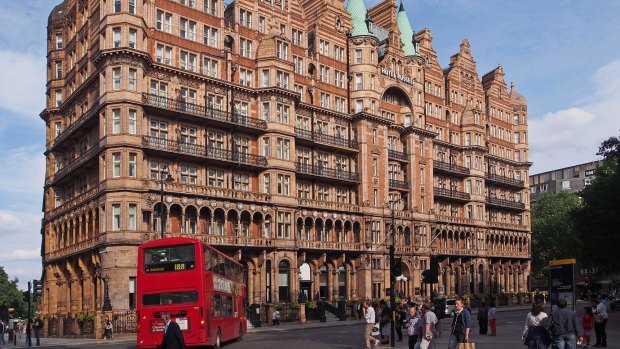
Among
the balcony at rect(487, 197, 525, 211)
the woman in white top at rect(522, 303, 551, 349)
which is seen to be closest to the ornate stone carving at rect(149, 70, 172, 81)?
the woman in white top at rect(522, 303, 551, 349)

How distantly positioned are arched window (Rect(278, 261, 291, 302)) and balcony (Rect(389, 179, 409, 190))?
17.9 m

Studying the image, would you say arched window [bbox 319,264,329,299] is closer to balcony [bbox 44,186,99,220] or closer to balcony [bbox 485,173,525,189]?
balcony [bbox 44,186,99,220]

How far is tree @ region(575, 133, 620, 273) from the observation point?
45.9 m

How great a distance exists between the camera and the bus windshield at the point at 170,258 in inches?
1116

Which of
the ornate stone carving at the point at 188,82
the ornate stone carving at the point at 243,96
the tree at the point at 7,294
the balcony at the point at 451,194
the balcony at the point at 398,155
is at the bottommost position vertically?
the tree at the point at 7,294

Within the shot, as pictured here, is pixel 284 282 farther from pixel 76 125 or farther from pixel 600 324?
pixel 600 324

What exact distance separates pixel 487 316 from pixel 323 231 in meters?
28.7

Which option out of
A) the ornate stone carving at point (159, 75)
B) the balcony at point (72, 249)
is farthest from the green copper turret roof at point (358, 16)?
the balcony at point (72, 249)

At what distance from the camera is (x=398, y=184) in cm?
7469

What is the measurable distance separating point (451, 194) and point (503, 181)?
14.3m

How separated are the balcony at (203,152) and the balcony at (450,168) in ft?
94.5

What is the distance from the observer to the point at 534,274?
120m

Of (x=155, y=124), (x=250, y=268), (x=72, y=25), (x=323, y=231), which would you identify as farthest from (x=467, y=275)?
(x=72, y=25)

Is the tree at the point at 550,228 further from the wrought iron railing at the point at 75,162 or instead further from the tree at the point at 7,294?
the tree at the point at 7,294
